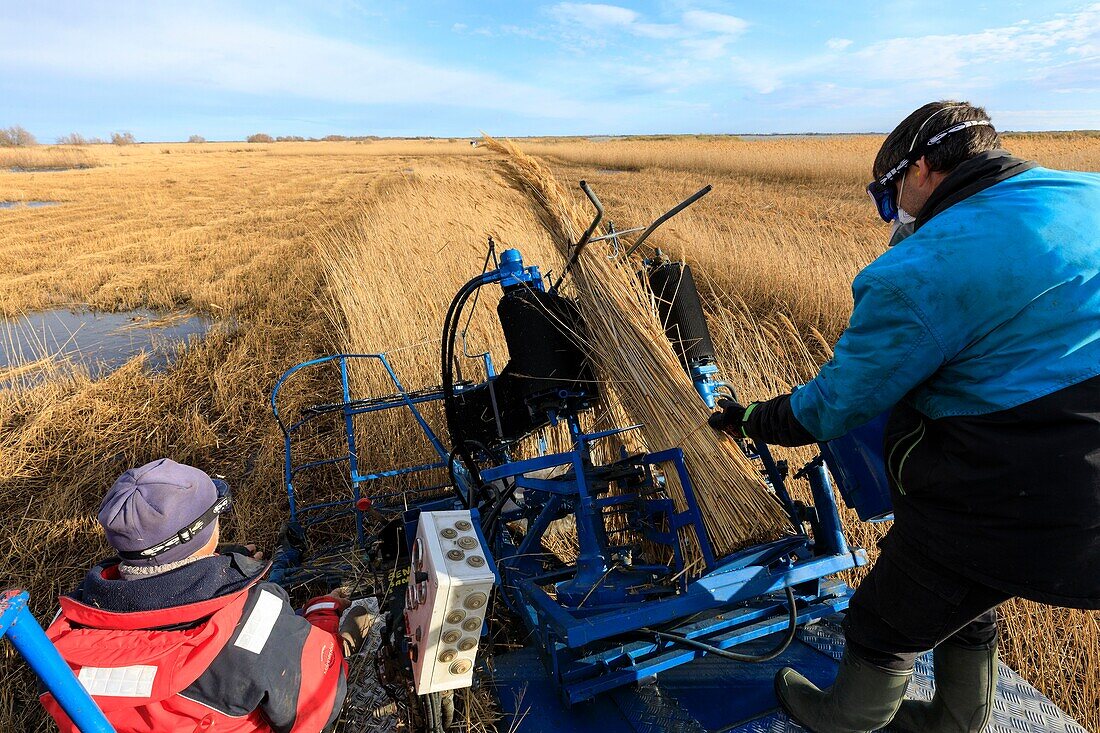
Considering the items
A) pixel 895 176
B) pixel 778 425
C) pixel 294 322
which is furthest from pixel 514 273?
pixel 294 322

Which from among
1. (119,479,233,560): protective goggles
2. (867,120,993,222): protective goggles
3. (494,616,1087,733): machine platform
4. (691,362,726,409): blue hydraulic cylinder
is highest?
(867,120,993,222): protective goggles

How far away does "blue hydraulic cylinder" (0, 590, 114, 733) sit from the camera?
36.7 inches

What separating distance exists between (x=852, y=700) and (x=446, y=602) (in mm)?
1306

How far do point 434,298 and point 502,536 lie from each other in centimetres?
393

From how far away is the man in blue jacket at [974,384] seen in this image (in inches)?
→ 52.7

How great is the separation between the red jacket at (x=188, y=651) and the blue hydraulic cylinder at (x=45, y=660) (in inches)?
11.8

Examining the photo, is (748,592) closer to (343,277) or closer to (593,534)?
(593,534)

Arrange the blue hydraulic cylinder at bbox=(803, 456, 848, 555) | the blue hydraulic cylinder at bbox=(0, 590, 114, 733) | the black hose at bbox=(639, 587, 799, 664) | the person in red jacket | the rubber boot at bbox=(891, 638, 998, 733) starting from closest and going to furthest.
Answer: the blue hydraulic cylinder at bbox=(0, 590, 114, 733) < the person in red jacket < the rubber boot at bbox=(891, 638, 998, 733) < the black hose at bbox=(639, 587, 799, 664) < the blue hydraulic cylinder at bbox=(803, 456, 848, 555)

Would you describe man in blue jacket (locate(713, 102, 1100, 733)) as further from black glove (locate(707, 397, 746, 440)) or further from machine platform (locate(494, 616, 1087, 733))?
machine platform (locate(494, 616, 1087, 733))

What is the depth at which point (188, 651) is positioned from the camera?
→ 147 cm

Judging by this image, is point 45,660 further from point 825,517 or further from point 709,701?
point 825,517

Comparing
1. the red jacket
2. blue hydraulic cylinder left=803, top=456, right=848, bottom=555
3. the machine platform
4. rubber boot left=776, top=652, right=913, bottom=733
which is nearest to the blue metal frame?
blue hydraulic cylinder left=803, top=456, right=848, bottom=555

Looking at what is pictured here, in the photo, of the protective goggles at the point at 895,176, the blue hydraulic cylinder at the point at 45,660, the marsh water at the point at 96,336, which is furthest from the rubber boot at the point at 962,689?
the marsh water at the point at 96,336

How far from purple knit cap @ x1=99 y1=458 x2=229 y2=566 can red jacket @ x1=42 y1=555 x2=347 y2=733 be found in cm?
8
